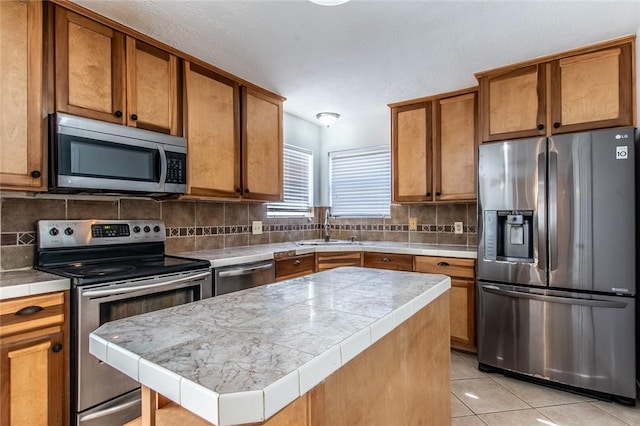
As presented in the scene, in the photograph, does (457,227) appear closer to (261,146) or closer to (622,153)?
(622,153)

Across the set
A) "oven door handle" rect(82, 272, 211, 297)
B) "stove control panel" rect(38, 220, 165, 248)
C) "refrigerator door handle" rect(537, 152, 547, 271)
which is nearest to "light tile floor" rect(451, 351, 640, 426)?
"refrigerator door handle" rect(537, 152, 547, 271)

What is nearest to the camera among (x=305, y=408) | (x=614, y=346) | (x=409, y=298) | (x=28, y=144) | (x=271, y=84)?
(x=305, y=408)

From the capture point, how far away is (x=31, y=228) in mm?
1887

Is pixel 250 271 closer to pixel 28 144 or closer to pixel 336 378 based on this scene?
pixel 28 144

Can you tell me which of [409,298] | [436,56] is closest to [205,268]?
[409,298]

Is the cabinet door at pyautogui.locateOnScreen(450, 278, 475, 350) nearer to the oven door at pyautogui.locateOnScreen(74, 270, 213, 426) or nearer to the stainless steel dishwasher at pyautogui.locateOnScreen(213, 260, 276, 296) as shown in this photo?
the stainless steel dishwasher at pyautogui.locateOnScreen(213, 260, 276, 296)

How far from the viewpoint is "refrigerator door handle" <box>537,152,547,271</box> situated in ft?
7.59

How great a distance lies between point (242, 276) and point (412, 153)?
79.8 inches

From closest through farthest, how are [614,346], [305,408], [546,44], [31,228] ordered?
[305,408] → [31,228] → [614,346] → [546,44]

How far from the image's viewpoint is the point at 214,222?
9.66 feet

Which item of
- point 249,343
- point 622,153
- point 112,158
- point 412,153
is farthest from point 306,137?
point 249,343

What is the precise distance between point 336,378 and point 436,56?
2.39 meters

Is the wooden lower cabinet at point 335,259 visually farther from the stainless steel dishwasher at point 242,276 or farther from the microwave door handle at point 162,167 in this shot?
the microwave door handle at point 162,167

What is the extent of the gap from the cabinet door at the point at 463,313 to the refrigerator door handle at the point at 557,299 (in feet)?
0.72
